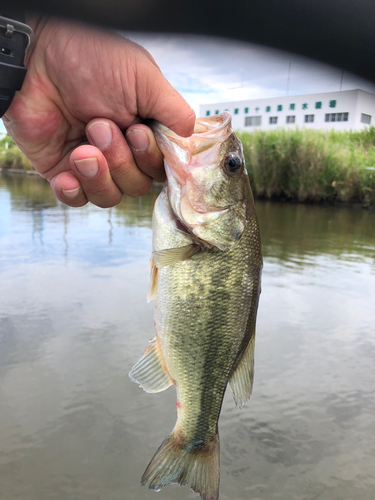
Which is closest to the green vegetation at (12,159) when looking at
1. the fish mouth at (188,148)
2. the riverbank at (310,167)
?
the riverbank at (310,167)

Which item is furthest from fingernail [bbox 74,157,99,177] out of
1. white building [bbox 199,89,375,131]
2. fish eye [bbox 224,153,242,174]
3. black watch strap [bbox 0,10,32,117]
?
white building [bbox 199,89,375,131]

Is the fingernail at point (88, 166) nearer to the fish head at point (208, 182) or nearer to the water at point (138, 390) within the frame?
the fish head at point (208, 182)

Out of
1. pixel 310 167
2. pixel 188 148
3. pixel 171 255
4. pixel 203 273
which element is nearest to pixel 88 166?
pixel 188 148

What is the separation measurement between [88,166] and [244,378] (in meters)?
1.34

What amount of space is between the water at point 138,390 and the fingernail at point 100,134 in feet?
8.87

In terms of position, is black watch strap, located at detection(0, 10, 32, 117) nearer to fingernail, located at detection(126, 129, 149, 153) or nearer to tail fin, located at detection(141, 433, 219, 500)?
fingernail, located at detection(126, 129, 149, 153)

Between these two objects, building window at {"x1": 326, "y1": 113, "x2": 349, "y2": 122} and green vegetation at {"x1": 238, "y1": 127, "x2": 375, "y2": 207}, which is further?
building window at {"x1": 326, "y1": 113, "x2": 349, "y2": 122}

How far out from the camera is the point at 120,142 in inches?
81.0

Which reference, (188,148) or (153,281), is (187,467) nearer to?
(153,281)

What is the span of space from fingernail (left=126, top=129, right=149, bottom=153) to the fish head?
6 cm

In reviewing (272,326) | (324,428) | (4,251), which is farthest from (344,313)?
(4,251)

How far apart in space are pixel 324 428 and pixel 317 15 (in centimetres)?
410

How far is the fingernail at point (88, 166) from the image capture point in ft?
6.67

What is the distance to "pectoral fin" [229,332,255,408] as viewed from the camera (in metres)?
2.04
